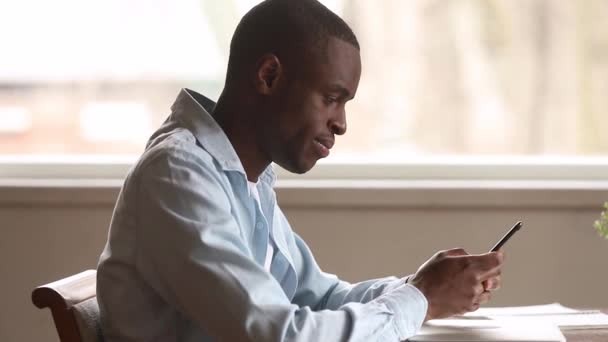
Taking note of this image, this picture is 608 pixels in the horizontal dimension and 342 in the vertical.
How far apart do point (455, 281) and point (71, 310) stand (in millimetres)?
572

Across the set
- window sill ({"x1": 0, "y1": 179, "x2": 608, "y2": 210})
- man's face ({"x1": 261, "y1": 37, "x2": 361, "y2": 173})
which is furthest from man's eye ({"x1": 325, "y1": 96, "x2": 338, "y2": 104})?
window sill ({"x1": 0, "y1": 179, "x2": 608, "y2": 210})

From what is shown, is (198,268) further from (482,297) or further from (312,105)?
(482,297)

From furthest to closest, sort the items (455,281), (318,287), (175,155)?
(318,287) → (455,281) → (175,155)

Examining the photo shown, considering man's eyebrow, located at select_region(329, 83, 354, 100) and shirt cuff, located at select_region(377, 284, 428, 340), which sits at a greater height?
man's eyebrow, located at select_region(329, 83, 354, 100)

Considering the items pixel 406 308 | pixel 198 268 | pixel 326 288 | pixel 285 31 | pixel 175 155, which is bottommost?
pixel 326 288

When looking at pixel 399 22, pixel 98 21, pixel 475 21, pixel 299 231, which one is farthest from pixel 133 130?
pixel 475 21

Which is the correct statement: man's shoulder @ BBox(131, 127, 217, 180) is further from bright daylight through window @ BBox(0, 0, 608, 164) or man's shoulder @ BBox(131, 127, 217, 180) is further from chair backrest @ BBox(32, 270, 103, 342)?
bright daylight through window @ BBox(0, 0, 608, 164)

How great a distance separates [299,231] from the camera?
3131mm

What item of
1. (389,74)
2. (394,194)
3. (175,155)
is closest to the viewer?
(175,155)

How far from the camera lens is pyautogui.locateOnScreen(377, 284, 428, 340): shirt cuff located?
144cm

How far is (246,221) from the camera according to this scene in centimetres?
159

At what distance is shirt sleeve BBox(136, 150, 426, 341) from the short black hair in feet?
0.79

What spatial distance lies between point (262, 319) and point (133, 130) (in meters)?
2.12

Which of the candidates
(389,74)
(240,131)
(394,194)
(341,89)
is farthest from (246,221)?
(389,74)
